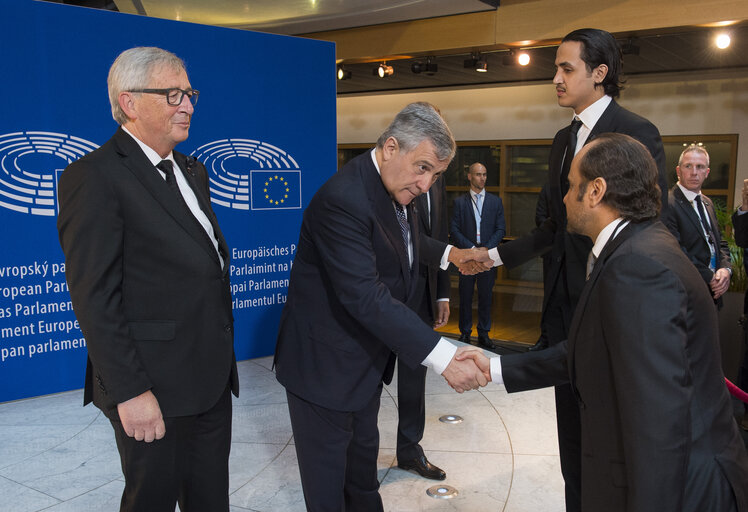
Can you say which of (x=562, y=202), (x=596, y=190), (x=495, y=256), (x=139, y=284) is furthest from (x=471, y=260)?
(x=139, y=284)

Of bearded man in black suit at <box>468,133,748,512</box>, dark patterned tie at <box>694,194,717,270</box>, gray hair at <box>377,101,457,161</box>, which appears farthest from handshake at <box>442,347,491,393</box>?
dark patterned tie at <box>694,194,717,270</box>

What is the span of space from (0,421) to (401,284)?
3314 millimetres

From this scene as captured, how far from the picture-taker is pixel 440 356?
86.8 inches

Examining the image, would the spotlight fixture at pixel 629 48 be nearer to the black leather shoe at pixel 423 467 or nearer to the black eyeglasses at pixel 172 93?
the black leather shoe at pixel 423 467

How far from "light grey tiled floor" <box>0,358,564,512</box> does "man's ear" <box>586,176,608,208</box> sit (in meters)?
1.88

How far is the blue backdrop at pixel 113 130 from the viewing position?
4309 mm

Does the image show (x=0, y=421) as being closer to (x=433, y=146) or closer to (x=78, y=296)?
(x=78, y=296)

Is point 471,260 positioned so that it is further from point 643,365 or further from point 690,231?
point 690,231

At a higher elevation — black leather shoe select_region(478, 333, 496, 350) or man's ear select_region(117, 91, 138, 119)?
man's ear select_region(117, 91, 138, 119)

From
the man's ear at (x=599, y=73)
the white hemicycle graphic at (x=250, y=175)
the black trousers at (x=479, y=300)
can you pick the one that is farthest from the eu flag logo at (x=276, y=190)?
the man's ear at (x=599, y=73)

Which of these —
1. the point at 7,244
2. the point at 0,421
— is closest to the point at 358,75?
the point at 7,244

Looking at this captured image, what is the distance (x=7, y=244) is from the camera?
4.32 meters

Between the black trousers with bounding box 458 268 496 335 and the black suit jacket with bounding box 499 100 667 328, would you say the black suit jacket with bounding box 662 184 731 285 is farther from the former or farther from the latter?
the black suit jacket with bounding box 499 100 667 328

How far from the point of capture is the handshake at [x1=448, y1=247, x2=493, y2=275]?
3.47 metres
